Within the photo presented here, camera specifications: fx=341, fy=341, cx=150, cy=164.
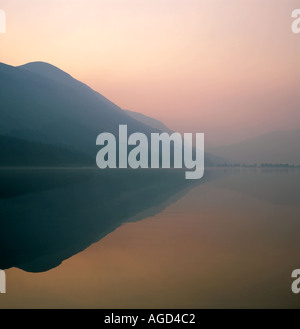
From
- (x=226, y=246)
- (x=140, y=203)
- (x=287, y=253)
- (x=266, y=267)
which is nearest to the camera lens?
(x=266, y=267)

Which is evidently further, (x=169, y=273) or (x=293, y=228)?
(x=293, y=228)

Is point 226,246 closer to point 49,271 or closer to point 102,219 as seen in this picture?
point 49,271

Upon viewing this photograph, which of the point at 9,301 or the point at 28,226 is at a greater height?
the point at 28,226

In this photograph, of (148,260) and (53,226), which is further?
(53,226)

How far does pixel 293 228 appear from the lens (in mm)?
19891

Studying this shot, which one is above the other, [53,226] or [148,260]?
[53,226]

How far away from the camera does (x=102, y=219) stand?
22812 millimetres

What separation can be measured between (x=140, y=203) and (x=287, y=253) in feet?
61.2

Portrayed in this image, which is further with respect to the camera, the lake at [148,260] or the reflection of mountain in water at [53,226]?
the reflection of mountain in water at [53,226]

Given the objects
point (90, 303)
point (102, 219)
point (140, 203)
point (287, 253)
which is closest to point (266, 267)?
point (287, 253)

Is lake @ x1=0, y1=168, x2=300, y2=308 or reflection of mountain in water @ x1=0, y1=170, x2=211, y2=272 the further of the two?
reflection of mountain in water @ x1=0, y1=170, x2=211, y2=272
